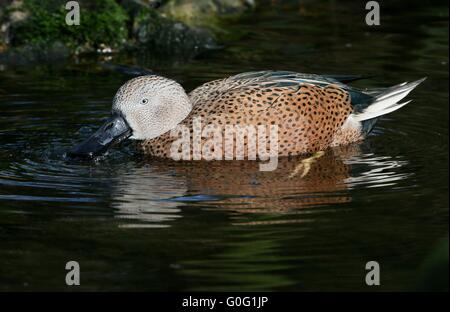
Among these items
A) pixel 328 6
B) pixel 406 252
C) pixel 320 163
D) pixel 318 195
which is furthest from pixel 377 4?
pixel 406 252

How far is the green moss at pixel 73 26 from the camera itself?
11688mm

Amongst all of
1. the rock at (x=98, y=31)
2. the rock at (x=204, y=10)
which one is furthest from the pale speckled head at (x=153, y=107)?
the rock at (x=204, y=10)

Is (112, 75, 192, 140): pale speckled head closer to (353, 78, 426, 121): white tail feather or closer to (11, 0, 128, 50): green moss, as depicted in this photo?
(353, 78, 426, 121): white tail feather

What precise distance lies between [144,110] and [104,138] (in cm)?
40

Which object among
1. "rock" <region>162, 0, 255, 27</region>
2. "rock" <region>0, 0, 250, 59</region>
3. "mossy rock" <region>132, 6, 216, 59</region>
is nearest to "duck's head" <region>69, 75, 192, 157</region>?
"rock" <region>0, 0, 250, 59</region>

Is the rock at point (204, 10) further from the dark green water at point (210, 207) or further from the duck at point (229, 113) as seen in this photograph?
the duck at point (229, 113)

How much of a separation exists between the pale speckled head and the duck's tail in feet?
4.80

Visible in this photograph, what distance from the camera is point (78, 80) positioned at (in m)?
10.7

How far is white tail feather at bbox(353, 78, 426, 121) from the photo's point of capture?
8734mm

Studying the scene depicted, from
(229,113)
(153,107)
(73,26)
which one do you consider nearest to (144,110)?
(153,107)

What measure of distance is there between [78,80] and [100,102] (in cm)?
96

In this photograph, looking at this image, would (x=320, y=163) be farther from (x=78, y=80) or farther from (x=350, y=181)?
(x=78, y=80)

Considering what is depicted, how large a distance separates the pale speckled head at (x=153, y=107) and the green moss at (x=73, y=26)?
368 centimetres
